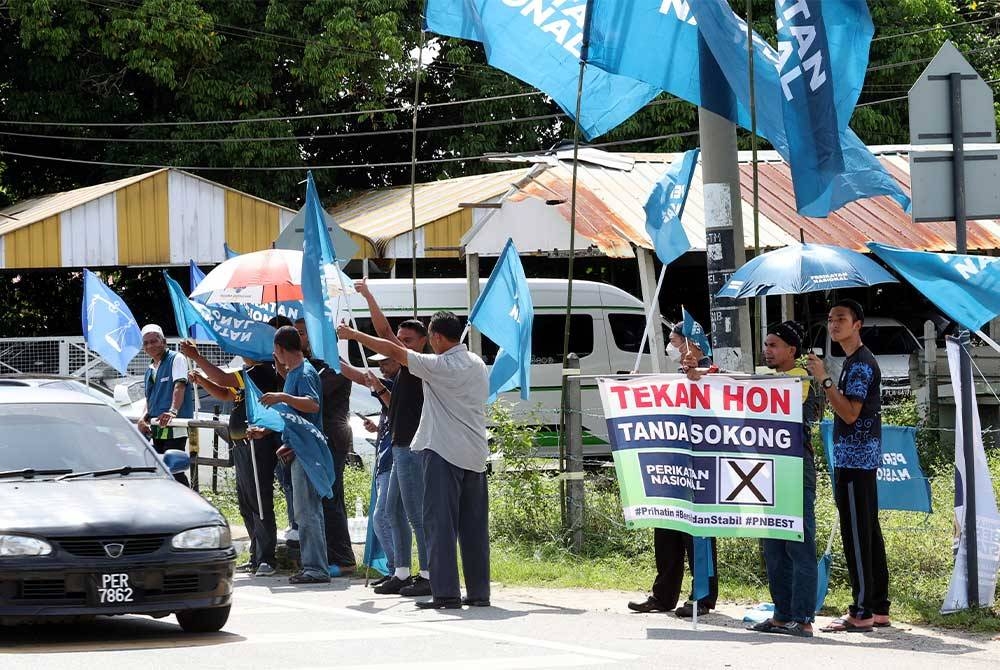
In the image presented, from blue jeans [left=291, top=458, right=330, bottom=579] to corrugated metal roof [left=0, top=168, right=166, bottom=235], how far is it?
1491 cm

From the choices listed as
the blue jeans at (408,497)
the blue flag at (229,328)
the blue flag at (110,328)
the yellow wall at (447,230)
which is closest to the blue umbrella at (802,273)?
the blue jeans at (408,497)

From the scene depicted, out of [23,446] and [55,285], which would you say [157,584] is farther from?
[55,285]

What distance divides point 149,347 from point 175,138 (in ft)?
52.1

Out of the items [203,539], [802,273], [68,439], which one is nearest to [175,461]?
[68,439]

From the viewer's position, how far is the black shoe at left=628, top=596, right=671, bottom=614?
9727 mm

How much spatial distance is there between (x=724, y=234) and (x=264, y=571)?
4.59 meters

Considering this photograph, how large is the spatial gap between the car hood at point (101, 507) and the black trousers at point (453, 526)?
172 cm

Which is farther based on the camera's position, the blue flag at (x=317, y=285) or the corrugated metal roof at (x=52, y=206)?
the corrugated metal roof at (x=52, y=206)

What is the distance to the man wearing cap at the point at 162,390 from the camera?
14008 millimetres

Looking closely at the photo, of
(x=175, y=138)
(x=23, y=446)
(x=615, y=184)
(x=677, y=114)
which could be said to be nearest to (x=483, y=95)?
(x=677, y=114)

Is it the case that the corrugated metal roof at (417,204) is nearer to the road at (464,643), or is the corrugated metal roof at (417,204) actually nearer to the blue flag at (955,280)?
the road at (464,643)

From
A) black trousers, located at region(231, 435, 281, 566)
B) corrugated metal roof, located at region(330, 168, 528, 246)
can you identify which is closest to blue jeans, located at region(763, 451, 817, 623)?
black trousers, located at region(231, 435, 281, 566)

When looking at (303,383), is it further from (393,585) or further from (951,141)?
(951,141)

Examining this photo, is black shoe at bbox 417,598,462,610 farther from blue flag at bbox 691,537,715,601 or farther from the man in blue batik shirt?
the man in blue batik shirt
